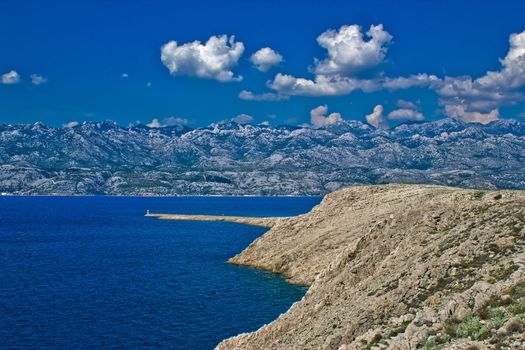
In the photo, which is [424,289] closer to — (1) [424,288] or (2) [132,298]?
(1) [424,288]

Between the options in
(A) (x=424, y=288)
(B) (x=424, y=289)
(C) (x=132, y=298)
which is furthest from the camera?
(C) (x=132, y=298)

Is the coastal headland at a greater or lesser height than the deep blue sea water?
greater

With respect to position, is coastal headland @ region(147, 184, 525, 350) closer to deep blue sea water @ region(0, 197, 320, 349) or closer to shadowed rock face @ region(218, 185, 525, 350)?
shadowed rock face @ region(218, 185, 525, 350)

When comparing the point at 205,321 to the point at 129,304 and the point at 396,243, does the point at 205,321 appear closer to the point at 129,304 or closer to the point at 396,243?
the point at 129,304

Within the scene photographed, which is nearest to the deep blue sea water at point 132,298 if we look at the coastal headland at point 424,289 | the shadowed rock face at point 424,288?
the shadowed rock face at point 424,288

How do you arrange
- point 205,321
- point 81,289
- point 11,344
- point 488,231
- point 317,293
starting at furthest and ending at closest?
point 81,289, point 205,321, point 11,344, point 317,293, point 488,231

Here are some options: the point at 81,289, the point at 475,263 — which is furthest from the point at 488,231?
the point at 81,289

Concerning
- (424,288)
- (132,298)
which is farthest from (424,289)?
(132,298)

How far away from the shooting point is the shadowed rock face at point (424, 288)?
31172 mm

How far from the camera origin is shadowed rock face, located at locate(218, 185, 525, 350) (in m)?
31.2

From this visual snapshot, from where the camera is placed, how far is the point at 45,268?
120062 mm

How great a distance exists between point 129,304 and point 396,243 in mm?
46435

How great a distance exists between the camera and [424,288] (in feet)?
134

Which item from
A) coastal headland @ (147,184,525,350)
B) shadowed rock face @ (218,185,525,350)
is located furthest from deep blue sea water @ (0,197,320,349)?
coastal headland @ (147,184,525,350)
